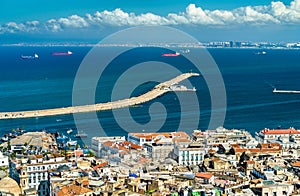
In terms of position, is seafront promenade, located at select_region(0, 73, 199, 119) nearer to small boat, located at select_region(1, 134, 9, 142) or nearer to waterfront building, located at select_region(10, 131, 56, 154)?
small boat, located at select_region(1, 134, 9, 142)

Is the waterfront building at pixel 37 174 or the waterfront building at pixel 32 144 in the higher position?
the waterfront building at pixel 32 144

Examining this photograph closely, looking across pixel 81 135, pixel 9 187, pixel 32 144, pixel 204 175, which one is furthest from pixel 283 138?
pixel 9 187

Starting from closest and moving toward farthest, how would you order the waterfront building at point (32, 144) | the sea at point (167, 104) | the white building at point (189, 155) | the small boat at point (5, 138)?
the white building at point (189, 155) < the waterfront building at point (32, 144) < the small boat at point (5, 138) < the sea at point (167, 104)

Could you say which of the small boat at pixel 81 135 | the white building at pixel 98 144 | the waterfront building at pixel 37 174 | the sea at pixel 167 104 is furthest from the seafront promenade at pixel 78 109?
the waterfront building at pixel 37 174

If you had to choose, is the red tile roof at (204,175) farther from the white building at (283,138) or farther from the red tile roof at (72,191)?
the white building at (283,138)

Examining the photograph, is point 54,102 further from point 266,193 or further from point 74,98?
point 266,193

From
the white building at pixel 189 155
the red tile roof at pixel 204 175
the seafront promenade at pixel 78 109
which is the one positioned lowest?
the red tile roof at pixel 204 175

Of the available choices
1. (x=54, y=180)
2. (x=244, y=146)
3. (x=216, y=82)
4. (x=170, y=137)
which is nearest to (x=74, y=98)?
(x=216, y=82)

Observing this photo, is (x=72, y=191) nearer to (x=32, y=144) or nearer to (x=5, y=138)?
(x=32, y=144)

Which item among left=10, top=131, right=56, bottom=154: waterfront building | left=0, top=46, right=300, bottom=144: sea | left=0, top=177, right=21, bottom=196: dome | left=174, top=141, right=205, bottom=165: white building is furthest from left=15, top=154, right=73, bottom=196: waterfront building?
left=0, top=46, right=300, bottom=144: sea
